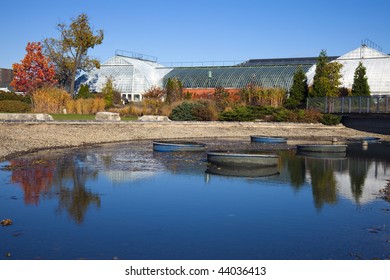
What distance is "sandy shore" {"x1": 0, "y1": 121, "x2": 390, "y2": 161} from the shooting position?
3075 centimetres

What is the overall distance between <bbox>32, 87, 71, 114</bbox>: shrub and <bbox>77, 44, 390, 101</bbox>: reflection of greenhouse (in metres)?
27.2

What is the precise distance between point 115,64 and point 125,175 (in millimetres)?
69164

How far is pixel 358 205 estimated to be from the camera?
16.0m

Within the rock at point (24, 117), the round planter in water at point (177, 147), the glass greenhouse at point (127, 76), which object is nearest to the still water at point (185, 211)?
the round planter in water at point (177, 147)

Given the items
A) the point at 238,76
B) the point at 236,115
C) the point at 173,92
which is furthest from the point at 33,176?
the point at 238,76

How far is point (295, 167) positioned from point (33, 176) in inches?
468

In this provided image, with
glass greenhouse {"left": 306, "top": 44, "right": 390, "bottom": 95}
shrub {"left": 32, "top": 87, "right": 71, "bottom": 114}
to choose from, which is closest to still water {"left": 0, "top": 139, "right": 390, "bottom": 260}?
shrub {"left": 32, "top": 87, "right": 71, "bottom": 114}

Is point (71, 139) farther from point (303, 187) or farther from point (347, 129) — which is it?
point (347, 129)

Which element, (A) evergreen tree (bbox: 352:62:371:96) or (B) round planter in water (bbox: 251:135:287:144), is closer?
(B) round planter in water (bbox: 251:135:287:144)

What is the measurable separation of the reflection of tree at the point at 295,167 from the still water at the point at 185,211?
10 cm

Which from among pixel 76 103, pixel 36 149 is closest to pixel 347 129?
pixel 76 103

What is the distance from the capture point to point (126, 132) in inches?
1555

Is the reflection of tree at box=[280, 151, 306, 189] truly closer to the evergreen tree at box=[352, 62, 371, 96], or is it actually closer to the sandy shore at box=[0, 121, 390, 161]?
the sandy shore at box=[0, 121, 390, 161]

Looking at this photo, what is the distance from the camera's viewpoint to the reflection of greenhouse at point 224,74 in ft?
235
